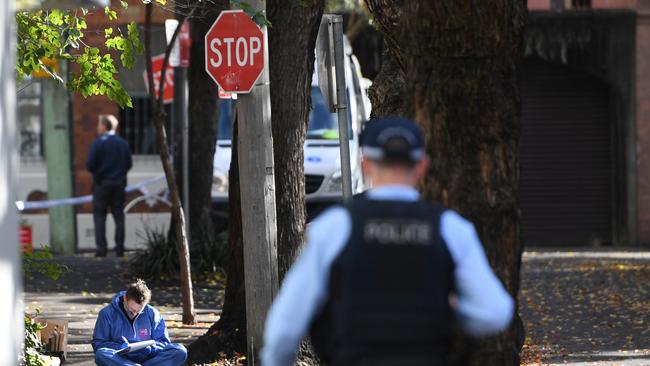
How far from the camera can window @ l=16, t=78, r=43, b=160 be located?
2522cm

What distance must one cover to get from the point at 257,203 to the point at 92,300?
6258mm

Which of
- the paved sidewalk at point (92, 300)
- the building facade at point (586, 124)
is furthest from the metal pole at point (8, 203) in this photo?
the building facade at point (586, 124)

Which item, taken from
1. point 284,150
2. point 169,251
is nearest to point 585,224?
point 169,251

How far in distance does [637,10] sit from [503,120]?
21484 millimetres

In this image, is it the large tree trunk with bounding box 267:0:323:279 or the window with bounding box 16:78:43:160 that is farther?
the window with bounding box 16:78:43:160

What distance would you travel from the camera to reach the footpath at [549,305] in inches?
515

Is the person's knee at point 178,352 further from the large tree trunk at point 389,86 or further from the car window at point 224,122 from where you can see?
the car window at point 224,122

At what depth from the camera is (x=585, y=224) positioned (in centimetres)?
2841

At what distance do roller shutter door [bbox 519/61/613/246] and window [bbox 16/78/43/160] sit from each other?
341 inches

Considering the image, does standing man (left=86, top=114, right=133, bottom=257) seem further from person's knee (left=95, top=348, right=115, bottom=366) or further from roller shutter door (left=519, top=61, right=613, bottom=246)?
person's knee (left=95, top=348, right=115, bottom=366)

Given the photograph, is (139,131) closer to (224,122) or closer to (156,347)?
(224,122)

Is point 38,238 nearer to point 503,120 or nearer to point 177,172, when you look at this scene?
point 177,172

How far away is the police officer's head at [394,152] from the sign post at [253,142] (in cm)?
586

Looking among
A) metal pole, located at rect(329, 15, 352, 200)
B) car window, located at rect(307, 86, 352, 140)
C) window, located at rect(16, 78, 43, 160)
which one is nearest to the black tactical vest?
metal pole, located at rect(329, 15, 352, 200)
